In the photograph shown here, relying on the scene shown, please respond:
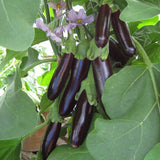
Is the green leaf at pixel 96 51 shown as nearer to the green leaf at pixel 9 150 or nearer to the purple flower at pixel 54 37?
the purple flower at pixel 54 37

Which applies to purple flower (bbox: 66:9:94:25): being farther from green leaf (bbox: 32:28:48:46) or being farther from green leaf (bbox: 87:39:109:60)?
green leaf (bbox: 32:28:48:46)

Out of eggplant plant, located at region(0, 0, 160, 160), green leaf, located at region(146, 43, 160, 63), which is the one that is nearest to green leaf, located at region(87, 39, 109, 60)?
eggplant plant, located at region(0, 0, 160, 160)

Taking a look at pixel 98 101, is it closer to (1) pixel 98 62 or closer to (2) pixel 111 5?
(1) pixel 98 62

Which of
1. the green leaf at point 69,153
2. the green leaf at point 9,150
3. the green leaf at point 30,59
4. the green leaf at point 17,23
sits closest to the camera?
the green leaf at point 17,23

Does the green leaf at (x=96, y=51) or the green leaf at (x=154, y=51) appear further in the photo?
the green leaf at (x=154, y=51)

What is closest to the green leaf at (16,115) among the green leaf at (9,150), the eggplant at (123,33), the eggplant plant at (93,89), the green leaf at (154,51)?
the eggplant plant at (93,89)

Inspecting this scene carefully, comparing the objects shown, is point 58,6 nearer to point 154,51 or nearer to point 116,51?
point 116,51

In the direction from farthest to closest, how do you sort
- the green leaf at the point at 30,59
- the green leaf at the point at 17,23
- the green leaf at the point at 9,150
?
the green leaf at the point at 30,59
the green leaf at the point at 9,150
the green leaf at the point at 17,23

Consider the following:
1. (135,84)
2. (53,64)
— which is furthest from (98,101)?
(53,64)
